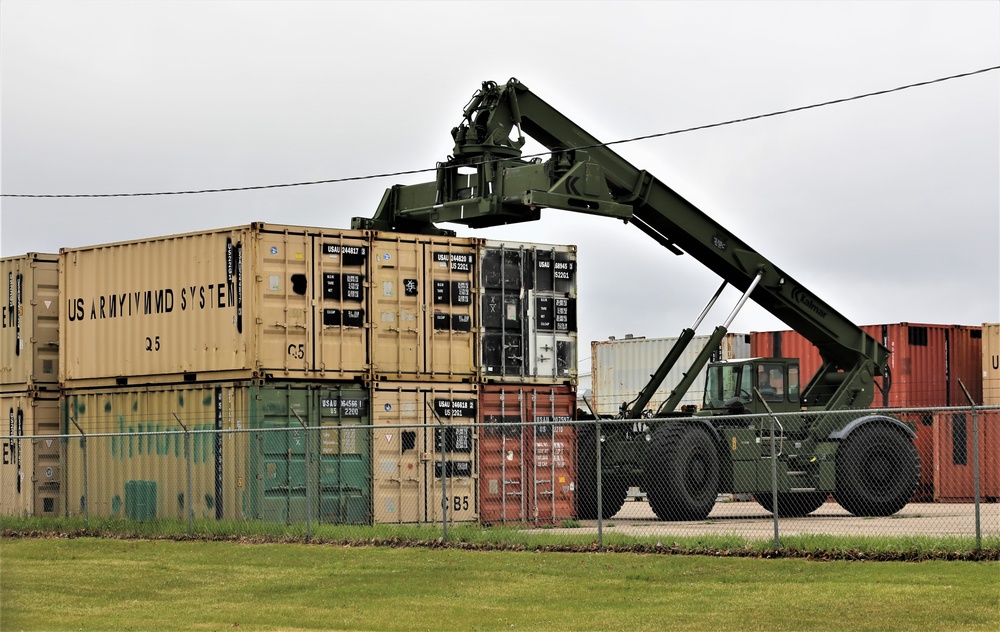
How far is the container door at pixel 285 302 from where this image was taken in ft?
74.0

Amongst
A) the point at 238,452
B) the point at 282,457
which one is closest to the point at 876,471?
the point at 282,457

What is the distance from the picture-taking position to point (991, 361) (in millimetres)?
33188

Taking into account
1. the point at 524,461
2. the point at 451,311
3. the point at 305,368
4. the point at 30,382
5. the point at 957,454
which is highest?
the point at 451,311

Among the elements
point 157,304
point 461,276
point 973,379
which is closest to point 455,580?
point 461,276

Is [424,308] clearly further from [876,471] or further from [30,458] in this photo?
[876,471]

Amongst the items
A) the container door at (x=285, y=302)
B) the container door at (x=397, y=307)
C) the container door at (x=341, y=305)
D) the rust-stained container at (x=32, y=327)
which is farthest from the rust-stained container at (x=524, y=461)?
the rust-stained container at (x=32, y=327)

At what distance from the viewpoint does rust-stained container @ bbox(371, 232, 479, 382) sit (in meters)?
23.5

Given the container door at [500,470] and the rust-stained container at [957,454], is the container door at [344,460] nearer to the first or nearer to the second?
the container door at [500,470]

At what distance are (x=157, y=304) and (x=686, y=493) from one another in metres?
9.15

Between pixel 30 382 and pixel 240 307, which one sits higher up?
pixel 240 307

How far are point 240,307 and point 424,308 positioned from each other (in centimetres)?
300

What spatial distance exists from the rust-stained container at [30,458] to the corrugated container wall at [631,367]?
63.3 ft

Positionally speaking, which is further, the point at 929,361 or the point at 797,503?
the point at 929,361

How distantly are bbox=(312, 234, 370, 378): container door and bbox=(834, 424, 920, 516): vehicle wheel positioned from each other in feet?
27.5
